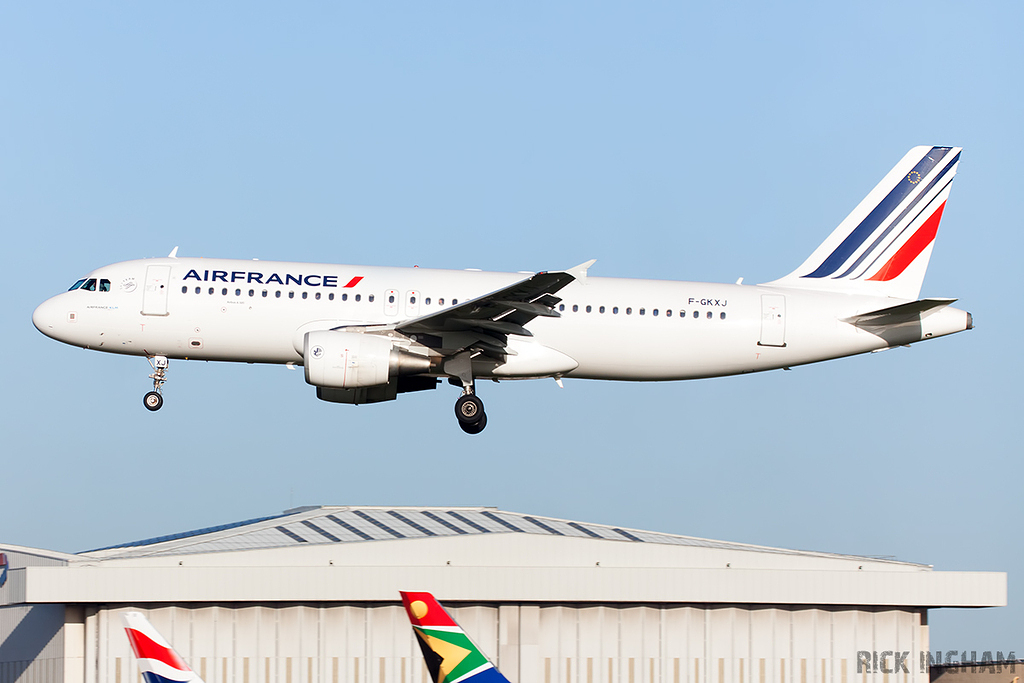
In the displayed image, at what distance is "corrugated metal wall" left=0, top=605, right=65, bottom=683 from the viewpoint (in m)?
45.2

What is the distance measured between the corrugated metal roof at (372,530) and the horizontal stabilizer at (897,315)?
48.7 feet

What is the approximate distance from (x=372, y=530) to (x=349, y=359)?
17.9 m

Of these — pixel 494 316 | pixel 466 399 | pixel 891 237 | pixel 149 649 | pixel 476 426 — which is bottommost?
pixel 149 649

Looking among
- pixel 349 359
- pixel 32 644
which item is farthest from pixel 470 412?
pixel 32 644

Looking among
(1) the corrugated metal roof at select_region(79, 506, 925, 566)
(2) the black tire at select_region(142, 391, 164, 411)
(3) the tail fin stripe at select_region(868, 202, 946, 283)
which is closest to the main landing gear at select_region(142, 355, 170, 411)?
(2) the black tire at select_region(142, 391, 164, 411)

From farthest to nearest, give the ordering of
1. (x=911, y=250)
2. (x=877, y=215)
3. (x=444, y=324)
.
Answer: (x=877, y=215), (x=911, y=250), (x=444, y=324)

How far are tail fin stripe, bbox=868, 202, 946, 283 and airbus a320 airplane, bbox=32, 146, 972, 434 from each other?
5.34 feet

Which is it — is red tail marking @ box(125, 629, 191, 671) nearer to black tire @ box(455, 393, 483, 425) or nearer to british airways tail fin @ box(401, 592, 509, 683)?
british airways tail fin @ box(401, 592, 509, 683)

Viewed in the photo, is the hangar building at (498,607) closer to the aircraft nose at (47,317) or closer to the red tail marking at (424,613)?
the aircraft nose at (47,317)

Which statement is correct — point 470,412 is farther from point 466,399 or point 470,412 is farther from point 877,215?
point 877,215

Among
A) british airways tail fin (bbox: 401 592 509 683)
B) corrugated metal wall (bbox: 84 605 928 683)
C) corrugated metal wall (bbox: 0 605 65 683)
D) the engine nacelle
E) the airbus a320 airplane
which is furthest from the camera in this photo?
corrugated metal wall (bbox: 0 605 65 683)

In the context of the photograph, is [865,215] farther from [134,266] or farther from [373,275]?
[134,266]

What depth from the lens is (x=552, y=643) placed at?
4578cm

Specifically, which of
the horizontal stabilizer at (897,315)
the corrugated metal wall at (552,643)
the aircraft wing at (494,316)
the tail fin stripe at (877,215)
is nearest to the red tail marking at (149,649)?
the aircraft wing at (494,316)
